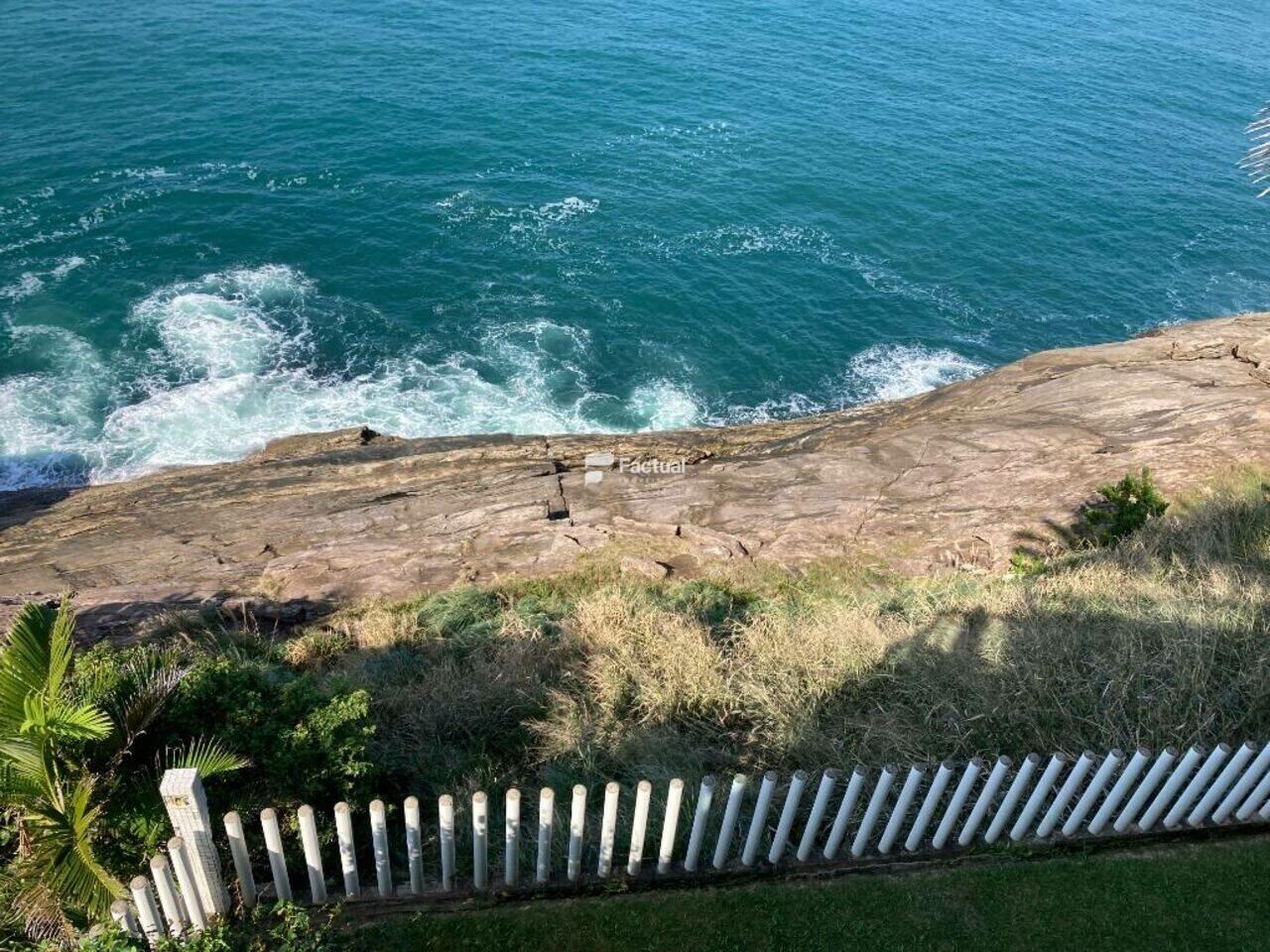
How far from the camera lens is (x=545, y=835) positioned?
26.1 ft

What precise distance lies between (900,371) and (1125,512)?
63.6 ft

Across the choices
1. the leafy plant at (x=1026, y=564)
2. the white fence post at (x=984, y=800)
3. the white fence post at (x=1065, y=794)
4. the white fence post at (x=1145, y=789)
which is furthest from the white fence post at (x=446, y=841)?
the leafy plant at (x=1026, y=564)

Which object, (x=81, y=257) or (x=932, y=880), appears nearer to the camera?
(x=932, y=880)

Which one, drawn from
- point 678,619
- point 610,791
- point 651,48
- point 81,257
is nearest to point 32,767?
point 610,791

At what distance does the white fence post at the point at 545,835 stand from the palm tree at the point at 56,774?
110 inches

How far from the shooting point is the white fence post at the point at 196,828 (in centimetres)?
694

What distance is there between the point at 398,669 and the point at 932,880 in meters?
7.57

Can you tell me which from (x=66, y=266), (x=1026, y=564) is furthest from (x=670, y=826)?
(x=66, y=266)

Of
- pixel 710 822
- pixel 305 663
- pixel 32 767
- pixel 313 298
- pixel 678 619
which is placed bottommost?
pixel 313 298

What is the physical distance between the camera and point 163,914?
23.8 feet

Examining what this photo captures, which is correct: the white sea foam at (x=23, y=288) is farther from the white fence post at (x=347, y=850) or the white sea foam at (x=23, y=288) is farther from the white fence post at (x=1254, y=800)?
the white fence post at (x=1254, y=800)

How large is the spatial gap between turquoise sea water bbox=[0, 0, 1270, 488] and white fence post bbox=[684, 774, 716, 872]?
22.8m

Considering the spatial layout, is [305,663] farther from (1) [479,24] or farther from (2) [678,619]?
(1) [479,24]

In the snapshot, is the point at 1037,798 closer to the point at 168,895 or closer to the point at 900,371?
the point at 168,895
